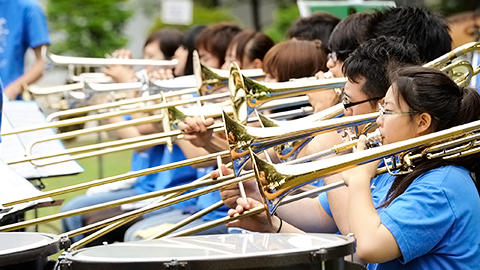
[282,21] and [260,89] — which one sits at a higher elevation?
[260,89]

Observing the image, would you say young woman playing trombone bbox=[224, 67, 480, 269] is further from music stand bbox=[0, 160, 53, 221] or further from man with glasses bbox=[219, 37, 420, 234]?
music stand bbox=[0, 160, 53, 221]

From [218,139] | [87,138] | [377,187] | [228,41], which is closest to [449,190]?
[377,187]

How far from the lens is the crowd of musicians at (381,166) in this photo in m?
1.83

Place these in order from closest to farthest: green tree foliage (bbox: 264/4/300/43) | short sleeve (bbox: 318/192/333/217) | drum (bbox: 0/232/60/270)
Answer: drum (bbox: 0/232/60/270) → short sleeve (bbox: 318/192/333/217) → green tree foliage (bbox: 264/4/300/43)

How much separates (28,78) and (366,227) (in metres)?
3.68

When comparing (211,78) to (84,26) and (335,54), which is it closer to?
(335,54)

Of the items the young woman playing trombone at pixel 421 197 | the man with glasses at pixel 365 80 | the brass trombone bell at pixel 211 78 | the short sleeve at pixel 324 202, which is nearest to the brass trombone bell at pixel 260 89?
the man with glasses at pixel 365 80

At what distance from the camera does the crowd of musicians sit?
1.83m

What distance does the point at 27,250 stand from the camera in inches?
66.6

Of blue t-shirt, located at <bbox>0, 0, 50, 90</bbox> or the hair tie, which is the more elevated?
blue t-shirt, located at <bbox>0, 0, 50, 90</bbox>

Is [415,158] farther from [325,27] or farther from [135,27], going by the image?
[135,27]

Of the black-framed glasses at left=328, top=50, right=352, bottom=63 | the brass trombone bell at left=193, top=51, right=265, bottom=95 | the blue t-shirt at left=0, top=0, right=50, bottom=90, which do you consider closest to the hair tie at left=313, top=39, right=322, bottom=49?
the brass trombone bell at left=193, top=51, right=265, bottom=95

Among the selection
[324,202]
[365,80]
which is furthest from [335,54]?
[324,202]

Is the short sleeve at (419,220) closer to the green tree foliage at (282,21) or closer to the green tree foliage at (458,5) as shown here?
the green tree foliage at (458,5)
